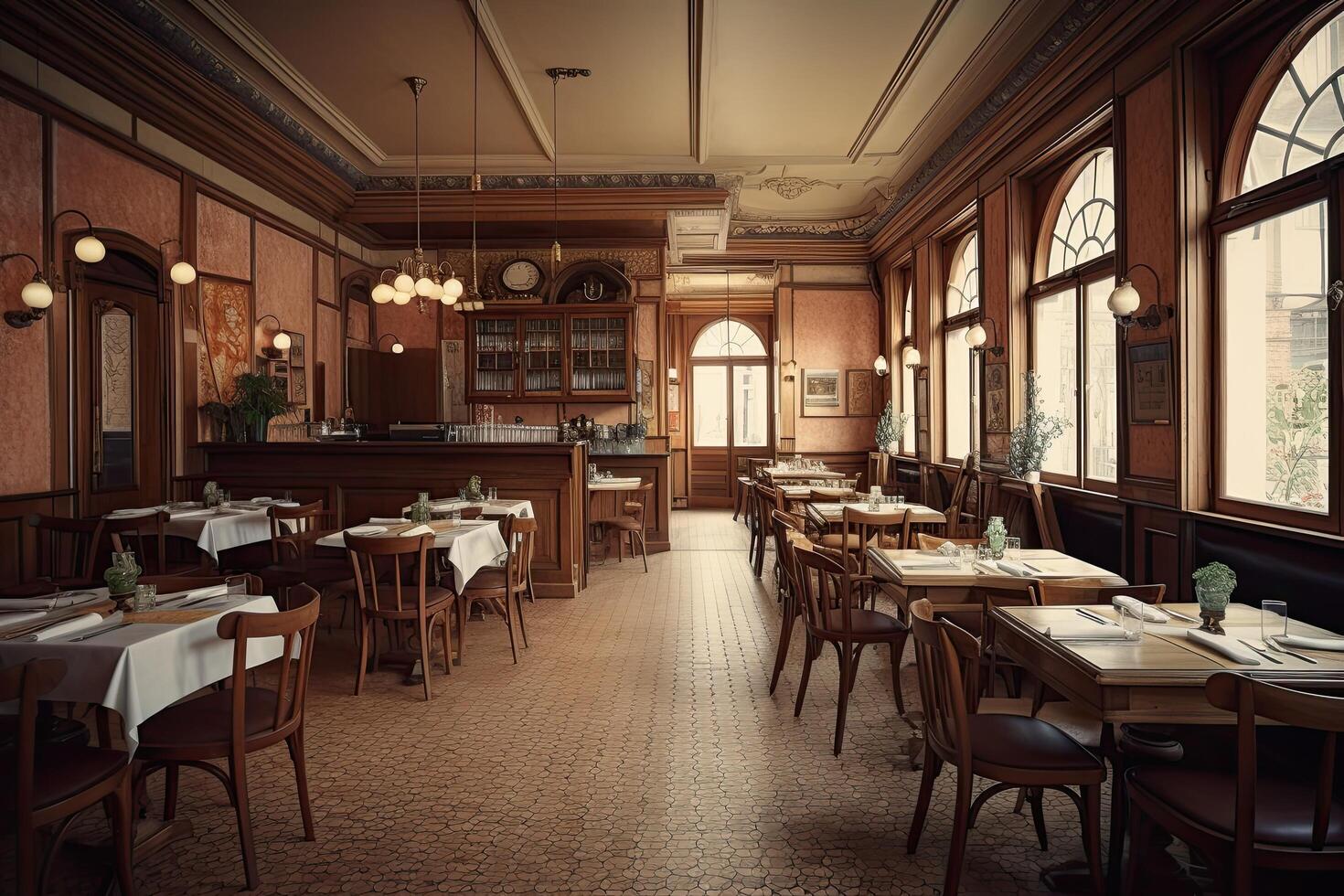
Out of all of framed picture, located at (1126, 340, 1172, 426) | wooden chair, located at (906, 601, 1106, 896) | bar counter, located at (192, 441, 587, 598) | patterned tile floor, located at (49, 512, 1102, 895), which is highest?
framed picture, located at (1126, 340, 1172, 426)

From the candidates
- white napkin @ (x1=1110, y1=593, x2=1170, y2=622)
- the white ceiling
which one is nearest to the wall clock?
the white ceiling

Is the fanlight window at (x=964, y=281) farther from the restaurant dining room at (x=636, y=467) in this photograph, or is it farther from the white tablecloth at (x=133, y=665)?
the white tablecloth at (x=133, y=665)

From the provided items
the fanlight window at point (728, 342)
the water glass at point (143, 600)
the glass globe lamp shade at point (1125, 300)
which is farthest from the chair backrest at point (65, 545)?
the fanlight window at point (728, 342)

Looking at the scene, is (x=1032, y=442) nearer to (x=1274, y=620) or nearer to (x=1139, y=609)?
(x=1274, y=620)

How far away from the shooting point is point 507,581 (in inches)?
203

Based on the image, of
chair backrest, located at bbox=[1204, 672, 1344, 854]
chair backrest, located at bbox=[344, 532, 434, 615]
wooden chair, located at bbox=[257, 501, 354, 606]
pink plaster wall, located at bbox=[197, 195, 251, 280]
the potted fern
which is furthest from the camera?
pink plaster wall, located at bbox=[197, 195, 251, 280]

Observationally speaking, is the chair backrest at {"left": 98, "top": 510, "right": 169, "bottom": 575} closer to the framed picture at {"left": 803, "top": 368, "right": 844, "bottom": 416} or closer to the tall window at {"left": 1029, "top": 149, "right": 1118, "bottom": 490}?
the tall window at {"left": 1029, "top": 149, "right": 1118, "bottom": 490}

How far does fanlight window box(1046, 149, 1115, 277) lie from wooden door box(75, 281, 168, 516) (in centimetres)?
759

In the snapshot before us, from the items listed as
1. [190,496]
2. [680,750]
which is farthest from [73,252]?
[680,750]

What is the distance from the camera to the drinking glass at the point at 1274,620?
261 centimetres

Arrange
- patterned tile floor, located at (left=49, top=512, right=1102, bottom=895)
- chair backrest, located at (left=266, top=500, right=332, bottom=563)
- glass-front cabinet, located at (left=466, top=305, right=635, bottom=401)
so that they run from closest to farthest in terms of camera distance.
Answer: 1. patterned tile floor, located at (left=49, top=512, right=1102, bottom=895)
2. chair backrest, located at (left=266, top=500, right=332, bottom=563)
3. glass-front cabinet, located at (left=466, top=305, right=635, bottom=401)

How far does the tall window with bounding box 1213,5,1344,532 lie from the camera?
12.7 ft

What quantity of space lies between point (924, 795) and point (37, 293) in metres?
5.71

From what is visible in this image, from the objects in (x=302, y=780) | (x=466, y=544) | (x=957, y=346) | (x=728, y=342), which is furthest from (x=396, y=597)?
(x=728, y=342)
